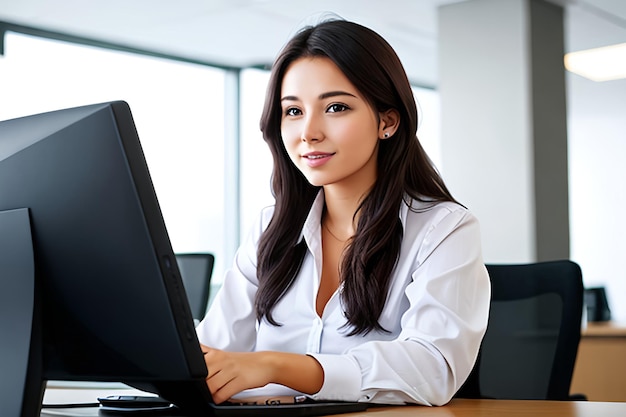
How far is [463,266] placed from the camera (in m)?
1.57

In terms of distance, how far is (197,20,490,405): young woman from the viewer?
4.78 feet

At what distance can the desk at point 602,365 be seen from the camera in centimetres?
482

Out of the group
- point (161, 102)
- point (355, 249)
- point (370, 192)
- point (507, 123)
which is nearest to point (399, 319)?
point (355, 249)

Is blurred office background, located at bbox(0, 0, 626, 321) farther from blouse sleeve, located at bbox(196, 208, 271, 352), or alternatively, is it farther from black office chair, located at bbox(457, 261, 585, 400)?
blouse sleeve, located at bbox(196, 208, 271, 352)

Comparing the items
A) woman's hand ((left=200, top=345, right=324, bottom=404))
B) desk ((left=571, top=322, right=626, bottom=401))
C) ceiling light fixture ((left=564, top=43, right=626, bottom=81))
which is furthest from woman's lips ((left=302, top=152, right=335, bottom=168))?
ceiling light fixture ((left=564, top=43, right=626, bottom=81))

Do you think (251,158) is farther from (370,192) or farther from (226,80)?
(370,192)

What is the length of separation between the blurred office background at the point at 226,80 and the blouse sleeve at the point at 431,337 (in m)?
2.96

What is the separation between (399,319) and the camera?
167cm

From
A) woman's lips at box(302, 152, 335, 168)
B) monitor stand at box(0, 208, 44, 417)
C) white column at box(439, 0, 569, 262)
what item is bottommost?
monitor stand at box(0, 208, 44, 417)

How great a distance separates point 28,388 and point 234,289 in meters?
0.86

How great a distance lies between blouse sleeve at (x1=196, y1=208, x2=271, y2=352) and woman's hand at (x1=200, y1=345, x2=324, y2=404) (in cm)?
51

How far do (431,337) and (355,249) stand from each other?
300mm

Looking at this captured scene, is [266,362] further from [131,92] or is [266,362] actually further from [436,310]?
[131,92]

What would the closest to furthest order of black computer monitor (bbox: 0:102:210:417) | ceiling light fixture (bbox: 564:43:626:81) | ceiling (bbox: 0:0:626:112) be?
black computer monitor (bbox: 0:102:210:417) < ceiling (bbox: 0:0:626:112) < ceiling light fixture (bbox: 564:43:626:81)
